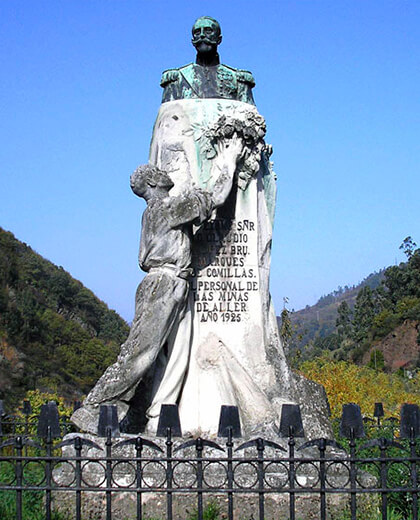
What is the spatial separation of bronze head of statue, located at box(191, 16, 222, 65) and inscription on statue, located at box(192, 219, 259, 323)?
178 cm

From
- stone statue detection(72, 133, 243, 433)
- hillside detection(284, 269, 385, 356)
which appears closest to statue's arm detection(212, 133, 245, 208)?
stone statue detection(72, 133, 243, 433)

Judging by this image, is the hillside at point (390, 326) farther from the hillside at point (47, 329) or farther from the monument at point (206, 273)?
the monument at point (206, 273)

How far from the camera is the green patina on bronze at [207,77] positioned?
8.78 m

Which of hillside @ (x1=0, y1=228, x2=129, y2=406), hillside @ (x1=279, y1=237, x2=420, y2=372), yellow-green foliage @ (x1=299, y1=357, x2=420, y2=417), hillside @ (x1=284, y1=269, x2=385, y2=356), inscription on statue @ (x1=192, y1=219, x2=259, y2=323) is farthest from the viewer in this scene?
hillside @ (x1=284, y1=269, x2=385, y2=356)

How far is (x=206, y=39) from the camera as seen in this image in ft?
29.1

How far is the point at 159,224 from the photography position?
314 inches

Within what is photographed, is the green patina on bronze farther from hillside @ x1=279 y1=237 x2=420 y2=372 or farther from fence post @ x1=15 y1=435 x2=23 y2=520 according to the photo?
hillside @ x1=279 y1=237 x2=420 y2=372

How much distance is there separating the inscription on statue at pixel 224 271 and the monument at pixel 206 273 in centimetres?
1

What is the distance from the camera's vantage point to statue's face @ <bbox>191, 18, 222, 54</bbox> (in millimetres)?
8883

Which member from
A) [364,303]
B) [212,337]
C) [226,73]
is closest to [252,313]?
[212,337]

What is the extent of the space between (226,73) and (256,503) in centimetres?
441

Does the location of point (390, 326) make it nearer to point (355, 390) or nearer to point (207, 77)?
point (355, 390)

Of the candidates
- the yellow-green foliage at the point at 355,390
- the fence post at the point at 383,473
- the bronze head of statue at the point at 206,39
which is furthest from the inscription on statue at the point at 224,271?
the yellow-green foliage at the point at 355,390

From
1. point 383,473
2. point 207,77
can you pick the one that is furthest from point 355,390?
point 383,473
